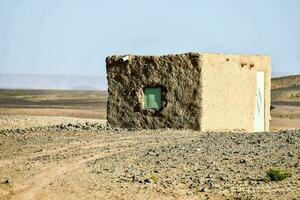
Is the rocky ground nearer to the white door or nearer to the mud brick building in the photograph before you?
the mud brick building

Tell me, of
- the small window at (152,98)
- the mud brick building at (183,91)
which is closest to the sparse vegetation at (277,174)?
the mud brick building at (183,91)

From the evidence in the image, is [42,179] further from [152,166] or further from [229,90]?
[229,90]

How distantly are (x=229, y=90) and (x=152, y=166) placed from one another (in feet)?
29.4

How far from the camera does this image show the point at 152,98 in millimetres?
22656

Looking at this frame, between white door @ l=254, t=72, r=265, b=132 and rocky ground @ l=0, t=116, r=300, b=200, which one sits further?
white door @ l=254, t=72, r=265, b=132

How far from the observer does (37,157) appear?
1703 centimetres

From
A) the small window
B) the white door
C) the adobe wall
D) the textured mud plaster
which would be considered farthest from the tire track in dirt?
the white door

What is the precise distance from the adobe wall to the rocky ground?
2.37 m

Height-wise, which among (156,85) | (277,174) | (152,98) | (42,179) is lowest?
(42,179)

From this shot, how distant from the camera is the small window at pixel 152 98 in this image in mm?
22516

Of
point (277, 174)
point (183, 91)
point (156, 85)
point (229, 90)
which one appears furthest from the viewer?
point (229, 90)

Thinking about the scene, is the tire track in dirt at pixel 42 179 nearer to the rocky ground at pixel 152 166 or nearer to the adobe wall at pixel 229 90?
the rocky ground at pixel 152 166

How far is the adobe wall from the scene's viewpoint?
22.0m

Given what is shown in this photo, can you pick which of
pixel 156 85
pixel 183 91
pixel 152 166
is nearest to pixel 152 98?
pixel 156 85
